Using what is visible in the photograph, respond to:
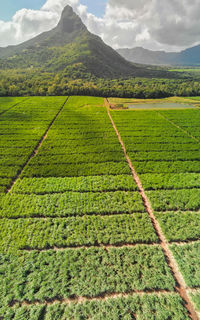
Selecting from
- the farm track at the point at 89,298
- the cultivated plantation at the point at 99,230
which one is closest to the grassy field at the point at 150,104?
the cultivated plantation at the point at 99,230

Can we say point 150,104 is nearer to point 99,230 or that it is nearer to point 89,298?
point 99,230

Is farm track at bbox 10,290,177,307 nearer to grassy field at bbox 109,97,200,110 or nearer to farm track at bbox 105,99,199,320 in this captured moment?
farm track at bbox 105,99,199,320

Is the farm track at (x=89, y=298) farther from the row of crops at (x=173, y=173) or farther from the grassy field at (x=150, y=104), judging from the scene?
the grassy field at (x=150, y=104)

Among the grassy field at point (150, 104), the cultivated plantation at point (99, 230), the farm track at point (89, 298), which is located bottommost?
the farm track at point (89, 298)

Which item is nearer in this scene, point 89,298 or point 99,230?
point 89,298

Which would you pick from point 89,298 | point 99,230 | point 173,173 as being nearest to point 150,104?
point 173,173

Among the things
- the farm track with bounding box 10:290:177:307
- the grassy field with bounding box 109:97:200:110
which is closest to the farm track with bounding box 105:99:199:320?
the farm track with bounding box 10:290:177:307

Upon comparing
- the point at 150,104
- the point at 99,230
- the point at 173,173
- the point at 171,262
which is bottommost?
the point at 171,262

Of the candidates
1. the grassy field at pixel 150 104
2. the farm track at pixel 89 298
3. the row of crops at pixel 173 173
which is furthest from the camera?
the grassy field at pixel 150 104

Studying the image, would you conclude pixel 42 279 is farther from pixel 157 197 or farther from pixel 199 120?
pixel 199 120
